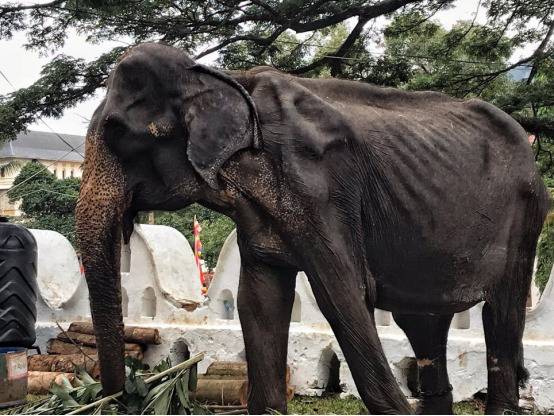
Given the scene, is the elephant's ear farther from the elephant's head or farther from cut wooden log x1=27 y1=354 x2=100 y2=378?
cut wooden log x1=27 y1=354 x2=100 y2=378

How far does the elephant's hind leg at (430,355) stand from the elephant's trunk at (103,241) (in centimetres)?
128

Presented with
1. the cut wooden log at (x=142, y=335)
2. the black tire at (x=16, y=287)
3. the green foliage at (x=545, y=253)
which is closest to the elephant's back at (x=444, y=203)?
the black tire at (x=16, y=287)

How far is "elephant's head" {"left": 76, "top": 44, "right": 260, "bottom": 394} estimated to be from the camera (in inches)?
106

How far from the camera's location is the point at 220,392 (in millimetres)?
5508

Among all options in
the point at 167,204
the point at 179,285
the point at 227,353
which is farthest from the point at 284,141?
the point at 179,285

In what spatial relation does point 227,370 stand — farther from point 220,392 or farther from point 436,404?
point 436,404

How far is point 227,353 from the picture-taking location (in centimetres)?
674

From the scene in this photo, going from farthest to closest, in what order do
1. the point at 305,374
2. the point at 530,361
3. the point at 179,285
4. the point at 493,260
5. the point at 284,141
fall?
the point at 179,285 → the point at 305,374 → the point at 530,361 → the point at 493,260 → the point at 284,141

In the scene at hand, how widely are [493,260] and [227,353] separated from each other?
4073 millimetres

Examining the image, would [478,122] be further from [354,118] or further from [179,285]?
[179,285]

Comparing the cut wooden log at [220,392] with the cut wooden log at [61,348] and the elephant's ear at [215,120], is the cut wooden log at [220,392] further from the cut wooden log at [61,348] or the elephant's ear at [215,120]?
the elephant's ear at [215,120]

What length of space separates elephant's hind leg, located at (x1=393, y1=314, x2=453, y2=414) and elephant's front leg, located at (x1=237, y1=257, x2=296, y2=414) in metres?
0.71

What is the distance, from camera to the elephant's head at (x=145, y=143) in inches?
106

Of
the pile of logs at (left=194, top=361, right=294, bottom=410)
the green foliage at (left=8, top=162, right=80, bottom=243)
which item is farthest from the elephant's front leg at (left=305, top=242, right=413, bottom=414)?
the green foliage at (left=8, top=162, right=80, bottom=243)
